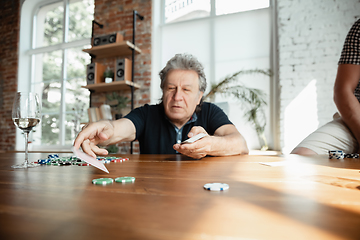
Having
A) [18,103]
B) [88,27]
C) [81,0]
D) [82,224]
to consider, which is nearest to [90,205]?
[82,224]

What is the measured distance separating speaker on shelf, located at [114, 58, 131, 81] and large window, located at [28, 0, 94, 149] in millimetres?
1232

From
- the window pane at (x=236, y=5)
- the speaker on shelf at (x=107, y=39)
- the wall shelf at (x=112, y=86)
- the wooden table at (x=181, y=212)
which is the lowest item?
the wooden table at (x=181, y=212)

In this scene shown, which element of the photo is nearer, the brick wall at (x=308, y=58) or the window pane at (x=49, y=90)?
the brick wall at (x=308, y=58)

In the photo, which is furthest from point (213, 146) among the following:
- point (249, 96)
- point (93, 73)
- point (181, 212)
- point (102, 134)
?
point (93, 73)

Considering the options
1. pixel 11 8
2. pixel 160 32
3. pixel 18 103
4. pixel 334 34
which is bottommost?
pixel 18 103

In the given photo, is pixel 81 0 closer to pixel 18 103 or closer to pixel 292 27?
pixel 292 27

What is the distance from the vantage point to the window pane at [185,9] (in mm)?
4305

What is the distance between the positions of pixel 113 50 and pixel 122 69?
48cm

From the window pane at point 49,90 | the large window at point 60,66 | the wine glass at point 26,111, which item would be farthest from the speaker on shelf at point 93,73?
the wine glass at point 26,111

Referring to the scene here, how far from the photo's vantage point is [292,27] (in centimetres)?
341

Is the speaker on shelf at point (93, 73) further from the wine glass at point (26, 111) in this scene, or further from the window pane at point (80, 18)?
the wine glass at point (26, 111)

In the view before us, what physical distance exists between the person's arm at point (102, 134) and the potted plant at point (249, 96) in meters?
2.31

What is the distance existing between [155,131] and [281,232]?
1446mm

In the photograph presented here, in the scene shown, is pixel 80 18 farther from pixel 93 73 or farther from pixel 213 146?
pixel 213 146
